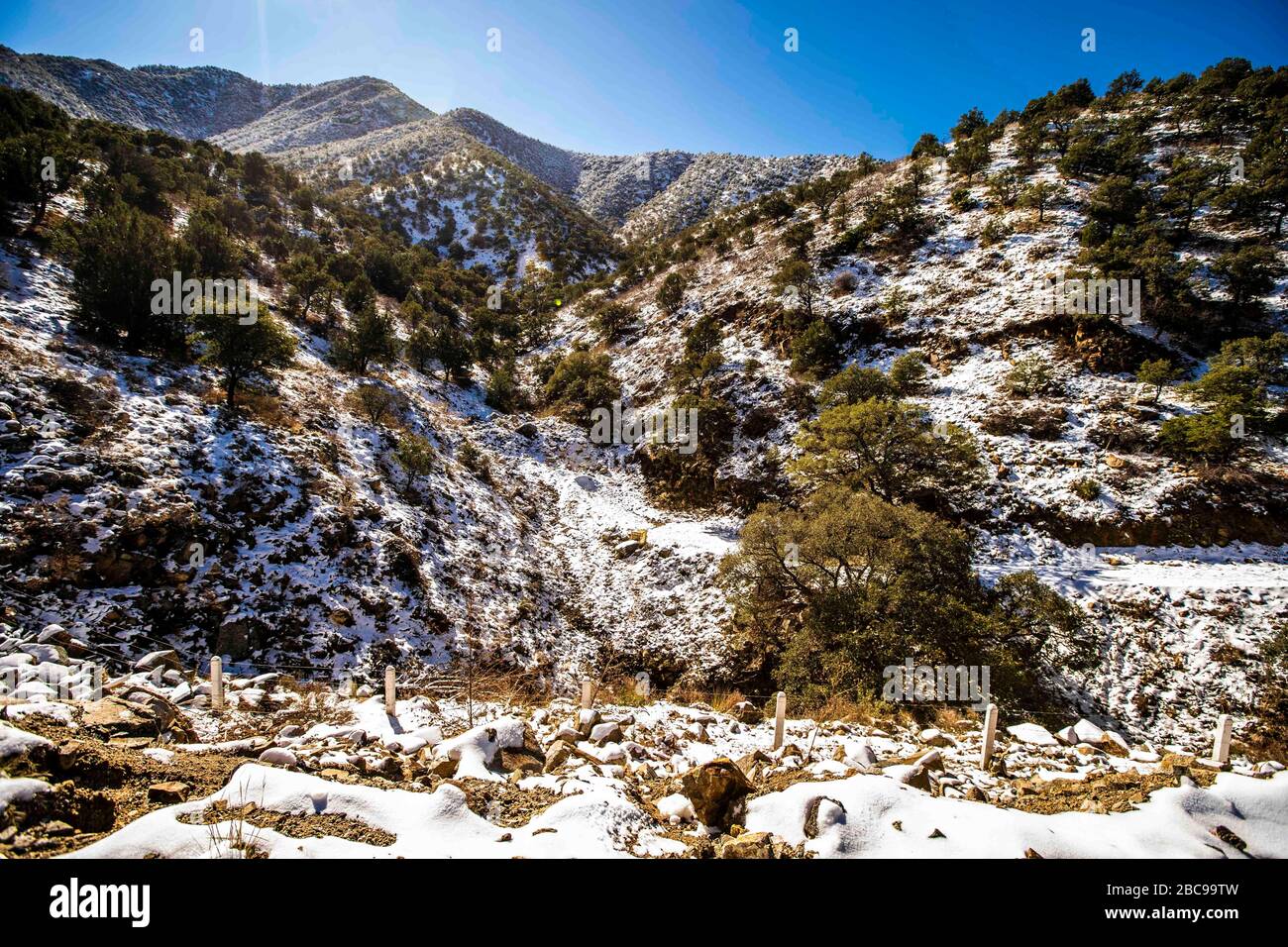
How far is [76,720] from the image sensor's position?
5176mm

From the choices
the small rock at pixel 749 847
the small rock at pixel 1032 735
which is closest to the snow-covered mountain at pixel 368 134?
the small rock at pixel 1032 735

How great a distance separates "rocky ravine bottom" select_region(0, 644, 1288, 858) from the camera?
148 inches

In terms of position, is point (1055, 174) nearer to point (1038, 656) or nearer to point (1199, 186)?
point (1199, 186)

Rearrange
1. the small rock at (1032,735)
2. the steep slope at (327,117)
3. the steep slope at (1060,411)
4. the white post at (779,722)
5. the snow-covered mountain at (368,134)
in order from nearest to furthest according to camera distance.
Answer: the white post at (779,722), the small rock at (1032,735), the steep slope at (1060,411), the snow-covered mountain at (368,134), the steep slope at (327,117)

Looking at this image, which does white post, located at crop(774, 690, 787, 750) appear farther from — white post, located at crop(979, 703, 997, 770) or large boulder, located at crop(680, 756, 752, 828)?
white post, located at crop(979, 703, 997, 770)

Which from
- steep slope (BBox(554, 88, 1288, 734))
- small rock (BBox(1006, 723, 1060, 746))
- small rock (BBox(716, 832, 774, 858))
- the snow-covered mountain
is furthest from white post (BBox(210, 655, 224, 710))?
the snow-covered mountain

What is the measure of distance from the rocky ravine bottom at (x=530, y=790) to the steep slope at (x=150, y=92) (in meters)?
88.3

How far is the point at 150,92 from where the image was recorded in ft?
294

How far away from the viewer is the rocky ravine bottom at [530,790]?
3.77 meters

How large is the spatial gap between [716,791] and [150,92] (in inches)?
5935

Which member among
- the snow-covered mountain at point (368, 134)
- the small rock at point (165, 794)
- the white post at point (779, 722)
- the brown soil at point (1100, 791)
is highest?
the snow-covered mountain at point (368, 134)

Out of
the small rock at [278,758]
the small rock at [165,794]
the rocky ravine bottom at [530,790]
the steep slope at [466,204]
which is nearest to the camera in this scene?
the rocky ravine bottom at [530,790]

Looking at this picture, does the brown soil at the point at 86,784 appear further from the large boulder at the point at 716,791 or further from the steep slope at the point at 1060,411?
the steep slope at the point at 1060,411

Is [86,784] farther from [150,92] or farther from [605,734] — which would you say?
[150,92]
